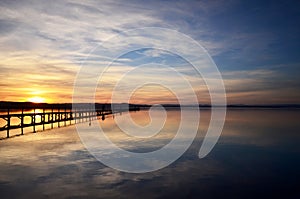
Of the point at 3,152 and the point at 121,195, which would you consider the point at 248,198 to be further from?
the point at 3,152

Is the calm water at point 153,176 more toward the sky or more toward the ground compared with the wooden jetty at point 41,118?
more toward the ground

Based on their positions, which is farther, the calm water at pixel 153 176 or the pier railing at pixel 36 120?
the pier railing at pixel 36 120

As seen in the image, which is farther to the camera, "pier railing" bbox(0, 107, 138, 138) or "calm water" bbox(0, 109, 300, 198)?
"pier railing" bbox(0, 107, 138, 138)

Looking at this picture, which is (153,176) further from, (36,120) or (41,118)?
(36,120)

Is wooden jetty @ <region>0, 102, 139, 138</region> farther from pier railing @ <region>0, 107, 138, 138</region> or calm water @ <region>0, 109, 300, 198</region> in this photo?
calm water @ <region>0, 109, 300, 198</region>

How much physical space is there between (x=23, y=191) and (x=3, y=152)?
24.6ft

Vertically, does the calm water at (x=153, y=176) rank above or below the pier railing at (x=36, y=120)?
below

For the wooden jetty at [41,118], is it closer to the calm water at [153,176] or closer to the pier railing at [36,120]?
the pier railing at [36,120]

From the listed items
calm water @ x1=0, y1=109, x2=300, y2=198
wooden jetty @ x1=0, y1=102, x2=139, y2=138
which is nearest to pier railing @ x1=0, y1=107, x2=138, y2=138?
wooden jetty @ x1=0, y1=102, x2=139, y2=138

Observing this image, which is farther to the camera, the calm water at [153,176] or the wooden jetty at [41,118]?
the wooden jetty at [41,118]

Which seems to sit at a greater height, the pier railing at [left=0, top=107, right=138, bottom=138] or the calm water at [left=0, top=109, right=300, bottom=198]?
the pier railing at [left=0, top=107, right=138, bottom=138]

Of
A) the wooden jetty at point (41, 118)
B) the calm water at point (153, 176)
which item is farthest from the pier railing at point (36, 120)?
the calm water at point (153, 176)

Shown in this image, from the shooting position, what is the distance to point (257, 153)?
1659cm

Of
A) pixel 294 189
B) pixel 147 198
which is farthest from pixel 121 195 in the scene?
pixel 294 189
